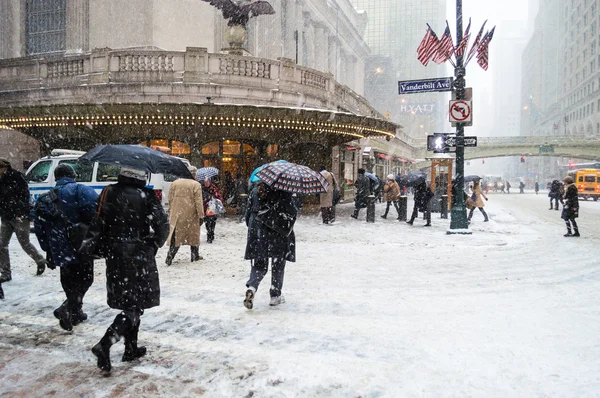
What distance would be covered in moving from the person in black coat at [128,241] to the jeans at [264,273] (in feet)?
5.94

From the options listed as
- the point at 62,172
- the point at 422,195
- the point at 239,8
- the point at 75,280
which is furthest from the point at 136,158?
the point at 239,8

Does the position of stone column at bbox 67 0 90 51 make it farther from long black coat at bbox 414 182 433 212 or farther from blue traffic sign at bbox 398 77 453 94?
long black coat at bbox 414 182 433 212

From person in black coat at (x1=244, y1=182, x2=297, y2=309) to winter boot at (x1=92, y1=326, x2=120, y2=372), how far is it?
202 centimetres

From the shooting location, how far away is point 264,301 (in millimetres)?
6160

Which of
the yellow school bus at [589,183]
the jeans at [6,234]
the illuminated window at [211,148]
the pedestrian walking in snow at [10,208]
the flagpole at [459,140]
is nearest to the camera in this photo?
the pedestrian walking in snow at [10,208]

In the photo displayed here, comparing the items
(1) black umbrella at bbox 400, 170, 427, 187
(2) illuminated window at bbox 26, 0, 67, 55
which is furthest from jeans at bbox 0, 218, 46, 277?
(2) illuminated window at bbox 26, 0, 67, 55

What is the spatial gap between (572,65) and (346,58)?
246 ft

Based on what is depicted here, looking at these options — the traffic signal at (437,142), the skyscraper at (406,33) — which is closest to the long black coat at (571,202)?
the traffic signal at (437,142)

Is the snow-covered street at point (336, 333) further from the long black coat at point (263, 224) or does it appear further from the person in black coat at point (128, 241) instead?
the long black coat at point (263, 224)

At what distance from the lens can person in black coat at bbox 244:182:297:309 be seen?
554 centimetres

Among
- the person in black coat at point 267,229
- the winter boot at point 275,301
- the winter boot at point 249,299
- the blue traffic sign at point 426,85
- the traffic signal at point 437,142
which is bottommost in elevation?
the winter boot at point 275,301

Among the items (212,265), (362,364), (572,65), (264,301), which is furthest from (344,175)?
(572,65)

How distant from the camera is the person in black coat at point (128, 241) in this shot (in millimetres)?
3879

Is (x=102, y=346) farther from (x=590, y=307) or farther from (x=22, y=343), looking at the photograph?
(x=590, y=307)
